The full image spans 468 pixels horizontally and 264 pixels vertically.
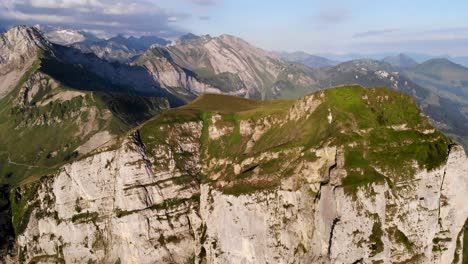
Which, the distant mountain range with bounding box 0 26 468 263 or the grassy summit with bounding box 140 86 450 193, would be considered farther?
the grassy summit with bounding box 140 86 450 193

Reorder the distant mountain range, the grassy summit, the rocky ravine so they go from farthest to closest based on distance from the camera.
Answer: the grassy summit → the distant mountain range → the rocky ravine

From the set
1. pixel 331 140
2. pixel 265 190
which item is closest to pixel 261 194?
pixel 265 190

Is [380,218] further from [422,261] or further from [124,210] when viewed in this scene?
[124,210]

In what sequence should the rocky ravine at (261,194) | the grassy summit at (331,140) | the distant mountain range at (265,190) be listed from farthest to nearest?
the grassy summit at (331,140) < the distant mountain range at (265,190) < the rocky ravine at (261,194)

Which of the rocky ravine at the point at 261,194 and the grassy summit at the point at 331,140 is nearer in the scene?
the rocky ravine at the point at 261,194

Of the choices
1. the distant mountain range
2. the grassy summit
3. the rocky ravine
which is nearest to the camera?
the rocky ravine
